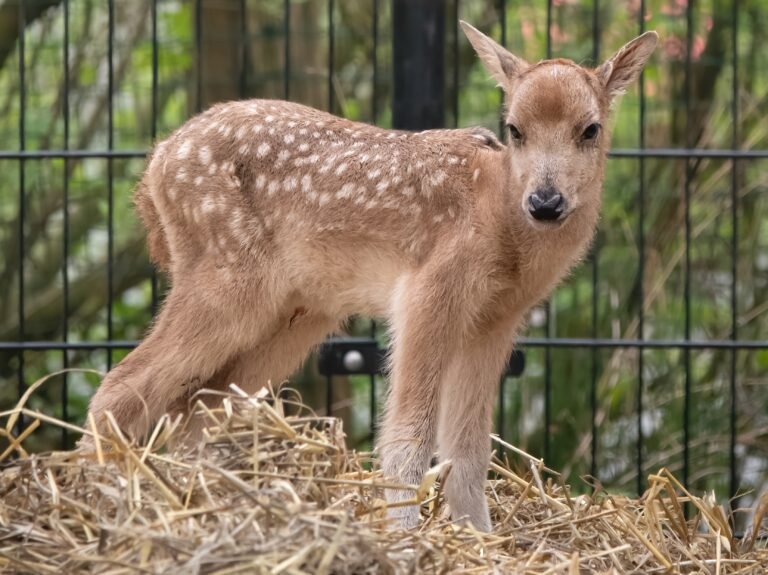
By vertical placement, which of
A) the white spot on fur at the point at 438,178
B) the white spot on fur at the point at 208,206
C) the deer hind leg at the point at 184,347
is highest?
the white spot on fur at the point at 438,178

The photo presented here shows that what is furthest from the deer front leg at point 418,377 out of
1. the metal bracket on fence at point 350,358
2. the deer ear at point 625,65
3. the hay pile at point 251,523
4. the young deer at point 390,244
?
the metal bracket on fence at point 350,358

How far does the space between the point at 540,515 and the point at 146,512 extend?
163 cm

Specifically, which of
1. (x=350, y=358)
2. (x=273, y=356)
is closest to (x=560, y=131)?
(x=273, y=356)

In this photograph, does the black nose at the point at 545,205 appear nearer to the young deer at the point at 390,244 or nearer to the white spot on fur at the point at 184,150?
the young deer at the point at 390,244

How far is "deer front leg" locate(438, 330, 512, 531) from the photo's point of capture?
500 cm

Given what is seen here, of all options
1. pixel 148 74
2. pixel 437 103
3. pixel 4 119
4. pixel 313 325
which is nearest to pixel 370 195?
pixel 313 325

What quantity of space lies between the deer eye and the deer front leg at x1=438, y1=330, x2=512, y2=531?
2.39 ft

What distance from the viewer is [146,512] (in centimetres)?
356

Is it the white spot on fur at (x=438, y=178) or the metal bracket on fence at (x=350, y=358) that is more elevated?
the white spot on fur at (x=438, y=178)

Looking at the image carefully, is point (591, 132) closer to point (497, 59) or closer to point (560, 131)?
point (560, 131)

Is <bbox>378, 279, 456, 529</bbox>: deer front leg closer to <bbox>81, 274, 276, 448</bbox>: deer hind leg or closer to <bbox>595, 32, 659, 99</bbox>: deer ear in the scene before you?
<bbox>81, 274, 276, 448</bbox>: deer hind leg

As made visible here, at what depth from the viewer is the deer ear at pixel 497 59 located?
201 inches

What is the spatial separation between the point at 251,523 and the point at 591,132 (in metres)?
2.03

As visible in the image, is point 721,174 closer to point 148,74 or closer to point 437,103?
point 437,103
